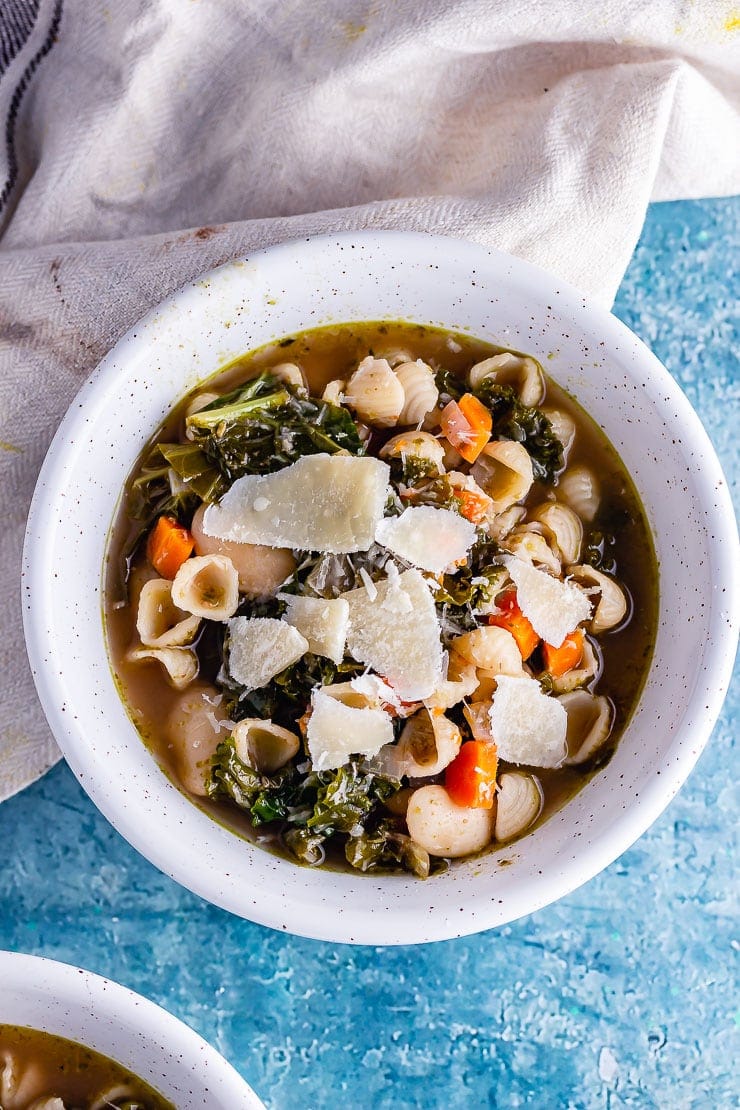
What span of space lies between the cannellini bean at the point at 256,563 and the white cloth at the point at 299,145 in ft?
1.85

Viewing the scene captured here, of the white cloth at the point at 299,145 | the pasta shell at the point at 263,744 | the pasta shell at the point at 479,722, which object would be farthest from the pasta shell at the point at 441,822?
the white cloth at the point at 299,145

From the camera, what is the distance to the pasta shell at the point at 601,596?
6.86ft

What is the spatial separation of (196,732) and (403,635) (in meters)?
0.44

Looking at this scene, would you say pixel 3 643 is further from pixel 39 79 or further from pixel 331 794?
pixel 39 79

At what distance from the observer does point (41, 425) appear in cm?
238

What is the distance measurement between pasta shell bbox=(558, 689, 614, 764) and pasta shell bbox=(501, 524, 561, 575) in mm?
237

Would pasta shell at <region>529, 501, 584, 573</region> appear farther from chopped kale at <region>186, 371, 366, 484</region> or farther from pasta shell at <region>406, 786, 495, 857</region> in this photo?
pasta shell at <region>406, 786, 495, 857</region>

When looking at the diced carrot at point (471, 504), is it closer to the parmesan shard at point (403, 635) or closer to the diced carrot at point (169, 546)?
the parmesan shard at point (403, 635)

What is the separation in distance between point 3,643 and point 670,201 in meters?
1.75

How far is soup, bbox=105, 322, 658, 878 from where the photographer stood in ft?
6.41

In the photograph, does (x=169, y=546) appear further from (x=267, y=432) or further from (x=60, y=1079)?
(x=60, y=1079)

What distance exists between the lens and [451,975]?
8.05 ft

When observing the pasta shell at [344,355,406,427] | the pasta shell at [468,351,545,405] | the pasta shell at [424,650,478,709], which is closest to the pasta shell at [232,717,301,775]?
the pasta shell at [424,650,478,709]

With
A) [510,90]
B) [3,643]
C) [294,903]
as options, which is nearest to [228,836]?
[294,903]
